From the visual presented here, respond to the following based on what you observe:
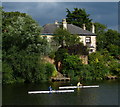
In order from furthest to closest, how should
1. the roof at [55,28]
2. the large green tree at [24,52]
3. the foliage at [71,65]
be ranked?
the roof at [55,28]
the foliage at [71,65]
the large green tree at [24,52]

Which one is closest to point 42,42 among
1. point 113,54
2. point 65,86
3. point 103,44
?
point 65,86

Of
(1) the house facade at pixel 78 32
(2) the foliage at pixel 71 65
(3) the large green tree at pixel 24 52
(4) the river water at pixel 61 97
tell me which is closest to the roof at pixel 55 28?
(1) the house facade at pixel 78 32

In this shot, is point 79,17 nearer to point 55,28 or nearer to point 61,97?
point 55,28

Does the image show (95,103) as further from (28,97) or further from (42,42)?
(42,42)

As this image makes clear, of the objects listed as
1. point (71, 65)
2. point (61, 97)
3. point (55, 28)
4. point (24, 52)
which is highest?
point (55, 28)

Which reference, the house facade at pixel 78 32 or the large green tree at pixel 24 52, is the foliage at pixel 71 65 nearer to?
the large green tree at pixel 24 52

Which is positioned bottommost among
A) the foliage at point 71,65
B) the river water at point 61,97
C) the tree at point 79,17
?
the river water at point 61,97

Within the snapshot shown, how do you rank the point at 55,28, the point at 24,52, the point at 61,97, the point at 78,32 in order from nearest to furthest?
the point at 61,97 → the point at 24,52 → the point at 55,28 → the point at 78,32

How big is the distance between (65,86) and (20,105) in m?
15.6

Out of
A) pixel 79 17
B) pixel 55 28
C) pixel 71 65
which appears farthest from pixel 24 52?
pixel 79 17

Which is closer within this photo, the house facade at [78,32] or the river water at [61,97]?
the river water at [61,97]

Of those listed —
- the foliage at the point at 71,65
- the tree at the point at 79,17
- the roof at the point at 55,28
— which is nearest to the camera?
the foliage at the point at 71,65

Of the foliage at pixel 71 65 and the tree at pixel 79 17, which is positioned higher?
the tree at pixel 79 17

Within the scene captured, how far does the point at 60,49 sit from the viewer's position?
5950 centimetres
